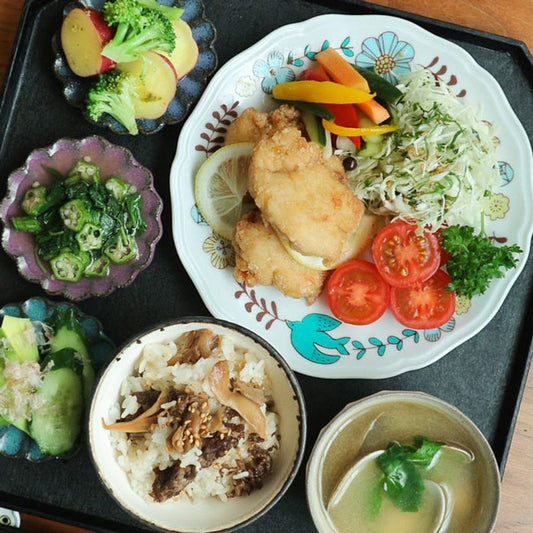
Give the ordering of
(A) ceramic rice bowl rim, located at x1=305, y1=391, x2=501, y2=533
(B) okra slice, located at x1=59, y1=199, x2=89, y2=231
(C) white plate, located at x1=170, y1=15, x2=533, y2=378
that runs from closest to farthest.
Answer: (A) ceramic rice bowl rim, located at x1=305, y1=391, x2=501, y2=533
(B) okra slice, located at x1=59, y1=199, x2=89, y2=231
(C) white plate, located at x1=170, y1=15, x2=533, y2=378

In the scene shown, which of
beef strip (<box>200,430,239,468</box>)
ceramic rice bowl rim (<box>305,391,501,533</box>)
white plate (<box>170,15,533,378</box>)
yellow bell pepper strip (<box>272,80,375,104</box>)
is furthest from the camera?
white plate (<box>170,15,533,378</box>)

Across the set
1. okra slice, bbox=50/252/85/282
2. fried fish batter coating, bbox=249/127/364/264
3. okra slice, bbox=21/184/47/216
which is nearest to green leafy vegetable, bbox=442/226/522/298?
fried fish batter coating, bbox=249/127/364/264

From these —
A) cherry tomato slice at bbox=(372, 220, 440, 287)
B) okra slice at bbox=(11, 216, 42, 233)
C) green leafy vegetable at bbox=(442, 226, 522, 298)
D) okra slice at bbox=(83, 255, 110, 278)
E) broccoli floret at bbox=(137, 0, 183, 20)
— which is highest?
broccoli floret at bbox=(137, 0, 183, 20)

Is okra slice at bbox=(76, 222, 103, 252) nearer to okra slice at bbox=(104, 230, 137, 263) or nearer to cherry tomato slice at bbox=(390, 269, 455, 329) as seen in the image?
okra slice at bbox=(104, 230, 137, 263)

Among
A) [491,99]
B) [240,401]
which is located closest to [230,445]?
[240,401]

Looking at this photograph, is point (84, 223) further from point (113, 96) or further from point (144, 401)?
point (144, 401)

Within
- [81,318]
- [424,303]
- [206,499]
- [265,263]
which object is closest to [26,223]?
[81,318]
